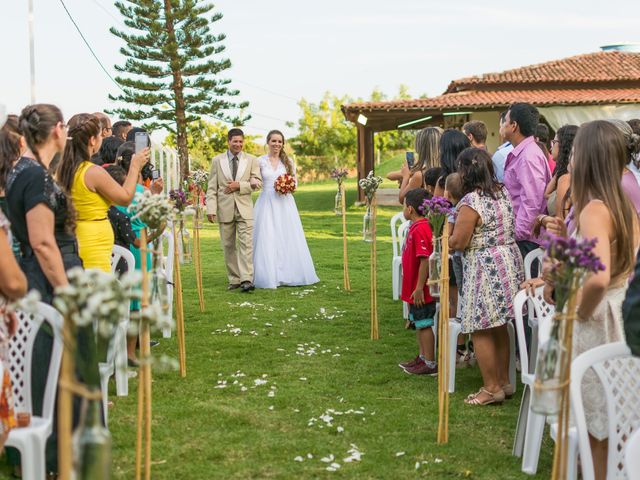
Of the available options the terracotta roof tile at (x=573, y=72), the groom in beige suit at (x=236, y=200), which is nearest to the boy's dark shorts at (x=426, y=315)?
the groom in beige suit at (x=236, y=200)

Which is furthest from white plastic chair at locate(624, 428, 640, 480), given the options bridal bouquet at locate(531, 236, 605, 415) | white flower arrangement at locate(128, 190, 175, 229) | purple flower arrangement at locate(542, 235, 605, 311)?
white flower arrangement at locate(128, 190, 175, 229)

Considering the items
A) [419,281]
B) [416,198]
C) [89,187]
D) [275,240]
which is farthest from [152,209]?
[275,240]

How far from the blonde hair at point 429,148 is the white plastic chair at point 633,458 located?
4.75 meters

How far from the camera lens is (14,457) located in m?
4.20

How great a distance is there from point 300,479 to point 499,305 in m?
1.82

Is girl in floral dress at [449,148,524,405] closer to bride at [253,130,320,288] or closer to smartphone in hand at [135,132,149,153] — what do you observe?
smartphone in hand at [135,132,149,153]

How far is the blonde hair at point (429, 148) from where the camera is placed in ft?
22.9

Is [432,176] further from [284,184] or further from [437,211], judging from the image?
[284,184]

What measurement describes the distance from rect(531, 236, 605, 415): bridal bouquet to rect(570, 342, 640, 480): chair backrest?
0.33 meters

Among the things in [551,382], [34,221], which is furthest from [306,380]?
[551,382]

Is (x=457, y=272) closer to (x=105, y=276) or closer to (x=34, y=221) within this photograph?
(x=34, y=221)

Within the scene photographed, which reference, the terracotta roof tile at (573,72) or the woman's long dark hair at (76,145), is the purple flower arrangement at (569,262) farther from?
the terracotta roof tile at (573,72)

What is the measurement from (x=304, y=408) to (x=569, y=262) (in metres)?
3.05

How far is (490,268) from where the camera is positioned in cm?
525
